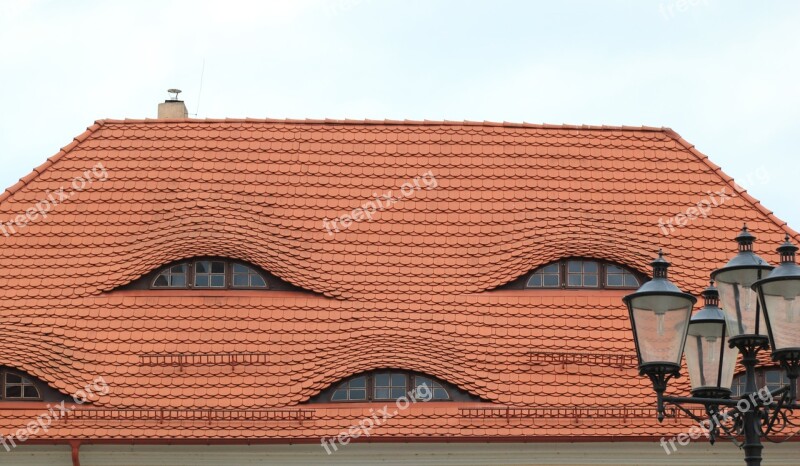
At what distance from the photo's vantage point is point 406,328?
68.0 ft

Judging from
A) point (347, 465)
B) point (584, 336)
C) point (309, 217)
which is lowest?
point (347, 465)

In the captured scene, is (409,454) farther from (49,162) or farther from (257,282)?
(49,162)

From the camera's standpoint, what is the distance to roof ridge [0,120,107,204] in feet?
76.7

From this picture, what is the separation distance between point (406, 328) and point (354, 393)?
131 cm

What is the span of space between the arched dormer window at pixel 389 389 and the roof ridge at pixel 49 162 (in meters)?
6.56

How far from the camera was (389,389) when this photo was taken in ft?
65.4

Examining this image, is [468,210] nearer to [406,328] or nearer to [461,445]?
[406,328]

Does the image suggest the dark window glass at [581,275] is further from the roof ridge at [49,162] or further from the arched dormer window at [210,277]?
the roof ridge at [49,162]

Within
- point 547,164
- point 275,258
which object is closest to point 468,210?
point 547,164

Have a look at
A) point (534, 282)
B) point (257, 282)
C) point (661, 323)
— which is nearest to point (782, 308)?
point (661, 323)

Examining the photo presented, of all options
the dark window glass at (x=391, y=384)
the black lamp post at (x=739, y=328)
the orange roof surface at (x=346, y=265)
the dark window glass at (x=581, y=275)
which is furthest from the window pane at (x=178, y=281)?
the black lamp post at (x=739, y=328)

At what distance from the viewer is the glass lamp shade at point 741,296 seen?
1025cm

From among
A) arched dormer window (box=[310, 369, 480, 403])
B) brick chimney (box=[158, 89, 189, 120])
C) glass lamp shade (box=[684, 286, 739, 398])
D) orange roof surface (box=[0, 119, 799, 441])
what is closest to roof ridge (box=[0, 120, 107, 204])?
orange roof surface (box=[0, 119, 799, 441])

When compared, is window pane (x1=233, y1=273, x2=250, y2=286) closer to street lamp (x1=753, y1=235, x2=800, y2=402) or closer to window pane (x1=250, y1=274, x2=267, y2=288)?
window pane (x1=250, y1=274, x2=267, y2=288)
